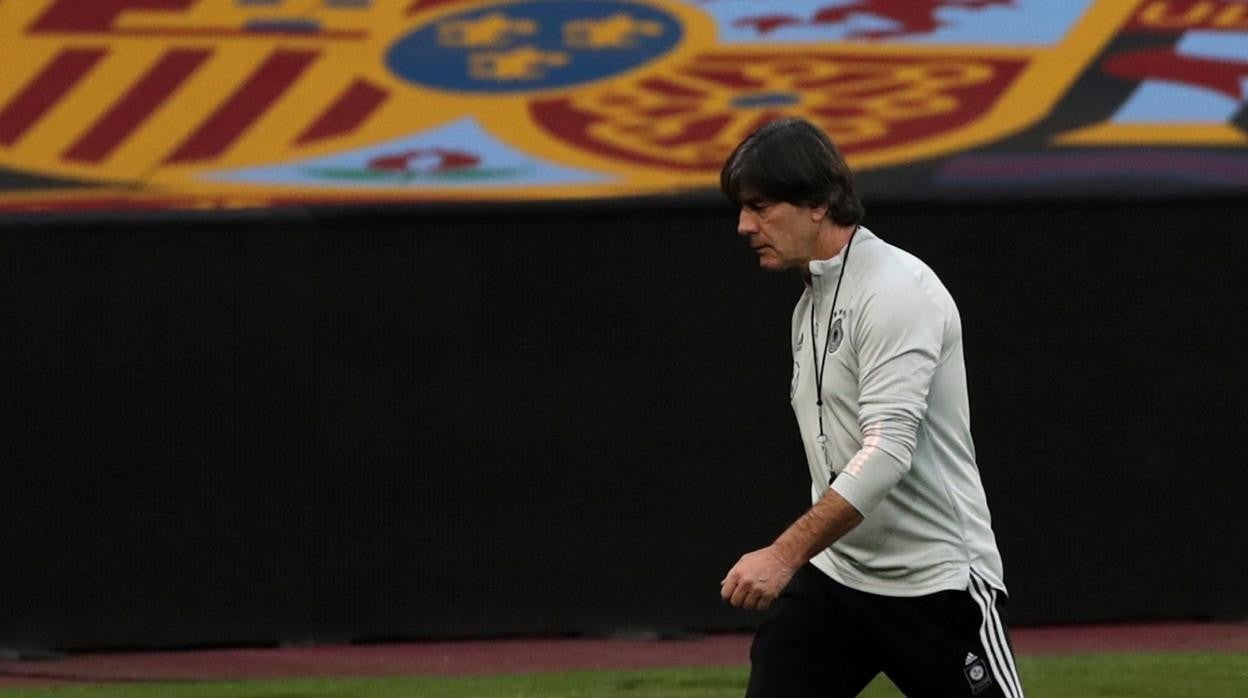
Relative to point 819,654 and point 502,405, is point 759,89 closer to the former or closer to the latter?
point 502,405

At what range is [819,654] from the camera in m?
4.53

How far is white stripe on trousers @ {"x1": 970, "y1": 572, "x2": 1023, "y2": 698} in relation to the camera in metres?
4.33

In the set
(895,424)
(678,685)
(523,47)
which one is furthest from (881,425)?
(523,47)

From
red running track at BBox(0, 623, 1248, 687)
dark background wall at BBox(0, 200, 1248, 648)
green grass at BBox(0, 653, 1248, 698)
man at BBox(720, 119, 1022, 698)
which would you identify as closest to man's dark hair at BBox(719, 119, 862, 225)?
man at BBox(720, 119, 1022, 698)

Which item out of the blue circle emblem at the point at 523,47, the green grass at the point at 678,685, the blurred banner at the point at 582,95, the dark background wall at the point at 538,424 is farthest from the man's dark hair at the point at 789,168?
the blue circle emblem at the point at 523,47

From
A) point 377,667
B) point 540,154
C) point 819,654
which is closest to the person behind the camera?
point 819,654

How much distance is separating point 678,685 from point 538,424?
6.26 feet

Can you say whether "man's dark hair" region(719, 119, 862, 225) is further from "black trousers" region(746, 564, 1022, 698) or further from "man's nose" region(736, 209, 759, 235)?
"black trousers" region(746, 564, 1022, 698)

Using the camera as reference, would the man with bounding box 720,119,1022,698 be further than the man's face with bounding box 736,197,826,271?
No

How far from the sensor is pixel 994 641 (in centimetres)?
434

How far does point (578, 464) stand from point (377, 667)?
1.43 meters

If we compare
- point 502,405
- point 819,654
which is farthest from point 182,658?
point 819,654

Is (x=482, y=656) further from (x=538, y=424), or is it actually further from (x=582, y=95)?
(x=582, y=95)

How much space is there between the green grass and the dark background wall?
96cm
